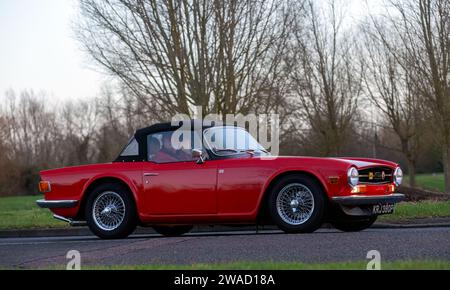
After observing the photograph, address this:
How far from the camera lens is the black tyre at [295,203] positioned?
9500mm

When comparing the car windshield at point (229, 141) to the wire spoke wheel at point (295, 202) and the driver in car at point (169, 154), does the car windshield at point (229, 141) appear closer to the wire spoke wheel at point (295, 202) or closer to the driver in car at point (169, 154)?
the driver in car at point (169, 154)

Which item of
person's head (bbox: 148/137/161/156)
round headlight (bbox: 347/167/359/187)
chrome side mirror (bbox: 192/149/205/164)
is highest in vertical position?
person's head (bbox: 148/137/161/156)

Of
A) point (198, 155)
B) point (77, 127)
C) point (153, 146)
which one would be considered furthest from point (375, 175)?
point (77, 127)

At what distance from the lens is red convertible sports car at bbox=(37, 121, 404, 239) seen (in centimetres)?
953

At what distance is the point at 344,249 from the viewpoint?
7.75 m

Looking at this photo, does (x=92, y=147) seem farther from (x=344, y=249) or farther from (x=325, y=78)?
(x=344, y=249)

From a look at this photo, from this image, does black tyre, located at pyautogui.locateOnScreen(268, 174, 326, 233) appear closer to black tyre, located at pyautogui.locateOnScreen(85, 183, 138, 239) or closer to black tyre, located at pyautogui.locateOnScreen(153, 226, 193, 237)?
black tyre, located at pyautogui.locateOnScreen(85, 183, 138, 239)

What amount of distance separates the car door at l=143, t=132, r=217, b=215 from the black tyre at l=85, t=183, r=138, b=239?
13.5 inches

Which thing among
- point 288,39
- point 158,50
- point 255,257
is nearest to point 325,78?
point 288,39

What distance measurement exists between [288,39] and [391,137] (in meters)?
24.3

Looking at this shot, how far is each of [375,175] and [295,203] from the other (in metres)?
1.18

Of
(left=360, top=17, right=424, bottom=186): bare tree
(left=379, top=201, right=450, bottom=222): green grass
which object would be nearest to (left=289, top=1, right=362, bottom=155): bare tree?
(left=360, top=17, right=424, bottom=186): bare tree

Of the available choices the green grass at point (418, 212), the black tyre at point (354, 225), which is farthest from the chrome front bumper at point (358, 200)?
the green grass at point (418, 212)

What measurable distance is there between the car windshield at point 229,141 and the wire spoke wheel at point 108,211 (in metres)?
1.57
